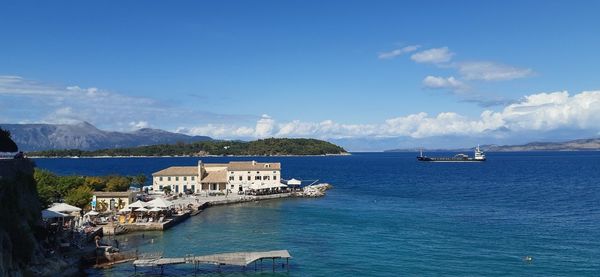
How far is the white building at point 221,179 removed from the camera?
89250 millimetres

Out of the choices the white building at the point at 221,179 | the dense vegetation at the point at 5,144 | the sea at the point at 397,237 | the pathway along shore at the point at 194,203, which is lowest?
the sea at the point at 397,237

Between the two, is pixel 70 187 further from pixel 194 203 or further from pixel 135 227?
pixel 135 227

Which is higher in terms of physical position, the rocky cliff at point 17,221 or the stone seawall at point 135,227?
the rocky cliff at point 17,221

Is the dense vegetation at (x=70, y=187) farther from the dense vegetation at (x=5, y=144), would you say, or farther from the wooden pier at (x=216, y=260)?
the wooden pier at (x=216, y=260)

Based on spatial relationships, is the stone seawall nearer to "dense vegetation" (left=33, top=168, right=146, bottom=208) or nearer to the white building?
"dense vegetation" (left=33, top=168, right=146, bottom=208)

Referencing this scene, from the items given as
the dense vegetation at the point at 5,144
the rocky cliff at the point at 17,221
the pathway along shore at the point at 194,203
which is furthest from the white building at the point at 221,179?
the rocky cliff at the point at 17,221

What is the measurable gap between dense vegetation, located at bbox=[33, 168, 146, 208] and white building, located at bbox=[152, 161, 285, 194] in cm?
1211

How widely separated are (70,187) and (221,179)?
2878 centimetres

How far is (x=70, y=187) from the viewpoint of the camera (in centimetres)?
6669

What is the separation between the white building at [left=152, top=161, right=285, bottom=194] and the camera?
89.2 m

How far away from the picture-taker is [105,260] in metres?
40.0

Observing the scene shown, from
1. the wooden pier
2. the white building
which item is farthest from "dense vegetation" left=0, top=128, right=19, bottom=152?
the white building

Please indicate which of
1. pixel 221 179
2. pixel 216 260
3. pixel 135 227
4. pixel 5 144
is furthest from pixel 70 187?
pixel 216 260

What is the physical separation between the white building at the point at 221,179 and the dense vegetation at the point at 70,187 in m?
12.1
